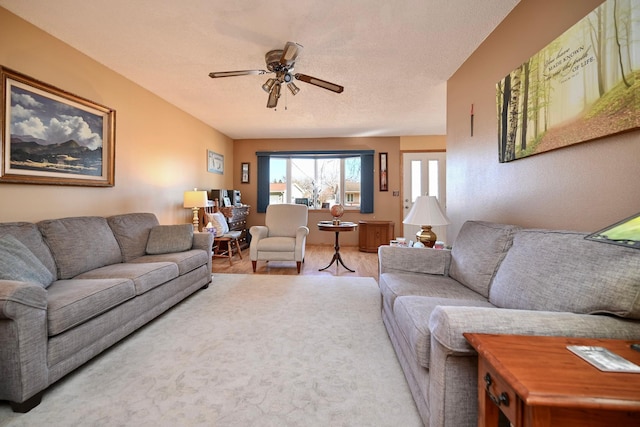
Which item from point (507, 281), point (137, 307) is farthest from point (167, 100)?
point (507, 281)

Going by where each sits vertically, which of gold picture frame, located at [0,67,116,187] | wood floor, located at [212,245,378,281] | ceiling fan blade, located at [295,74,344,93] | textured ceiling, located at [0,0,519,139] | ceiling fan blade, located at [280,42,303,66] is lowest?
wood floor, located at [212,245,378,281]

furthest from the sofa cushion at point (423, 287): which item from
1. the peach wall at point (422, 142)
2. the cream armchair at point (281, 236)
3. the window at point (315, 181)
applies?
the peach wall at point (422, 142)

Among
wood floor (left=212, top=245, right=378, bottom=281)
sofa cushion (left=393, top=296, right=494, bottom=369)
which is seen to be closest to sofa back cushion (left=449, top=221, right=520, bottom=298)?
sofa cushion (left=393, top=296, right=494, bottom=369)

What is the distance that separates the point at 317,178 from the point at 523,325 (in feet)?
19.1

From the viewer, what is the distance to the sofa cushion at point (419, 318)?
1156 millimetres

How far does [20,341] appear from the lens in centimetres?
130

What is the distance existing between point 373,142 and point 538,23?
4447 millimetres

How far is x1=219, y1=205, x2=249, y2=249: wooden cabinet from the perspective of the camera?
16.7 ft

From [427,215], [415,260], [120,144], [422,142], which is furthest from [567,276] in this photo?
[422,142]

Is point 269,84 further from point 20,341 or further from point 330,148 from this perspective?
point 330,148

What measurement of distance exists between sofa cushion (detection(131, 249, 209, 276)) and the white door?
4.35 metres

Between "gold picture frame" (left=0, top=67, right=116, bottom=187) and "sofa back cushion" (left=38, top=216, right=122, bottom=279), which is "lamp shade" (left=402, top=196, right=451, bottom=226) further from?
"gold picture frame" (left=0, top=67, right=116, bottom=187)

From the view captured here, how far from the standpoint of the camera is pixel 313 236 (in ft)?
21.1

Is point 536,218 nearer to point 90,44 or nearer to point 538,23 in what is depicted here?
point 538,23
